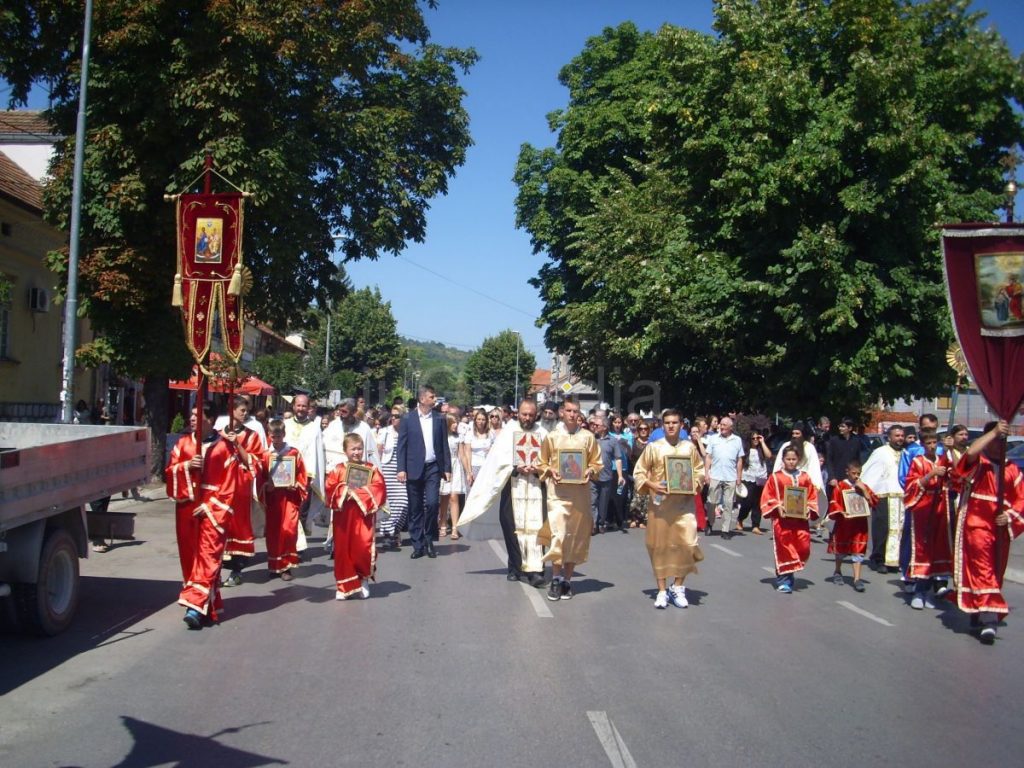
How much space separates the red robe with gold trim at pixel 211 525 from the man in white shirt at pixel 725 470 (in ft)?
30.9

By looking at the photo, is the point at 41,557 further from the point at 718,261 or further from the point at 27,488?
the point at 718,261

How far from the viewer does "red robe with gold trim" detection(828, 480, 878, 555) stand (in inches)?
434

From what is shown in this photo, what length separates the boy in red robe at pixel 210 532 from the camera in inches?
314

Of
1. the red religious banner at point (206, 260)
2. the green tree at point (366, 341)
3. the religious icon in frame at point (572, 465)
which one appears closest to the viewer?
the red religious banner at point (206, 260)

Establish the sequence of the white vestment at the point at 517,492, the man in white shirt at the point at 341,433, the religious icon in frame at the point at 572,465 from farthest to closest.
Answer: the man in white shirt at the point at 341,433, the white vestment at the point at 517,492, the religious icon in frame at the point at 572,465

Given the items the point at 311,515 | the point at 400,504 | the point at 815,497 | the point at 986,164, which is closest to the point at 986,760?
the point at 815,497

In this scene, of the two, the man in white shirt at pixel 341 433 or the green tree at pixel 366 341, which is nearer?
the man in white shirt at pixel 341 433

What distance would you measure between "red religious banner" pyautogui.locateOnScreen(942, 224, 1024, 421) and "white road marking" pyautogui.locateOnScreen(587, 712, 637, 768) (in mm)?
4881

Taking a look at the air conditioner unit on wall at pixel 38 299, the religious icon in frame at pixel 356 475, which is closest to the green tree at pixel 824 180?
the religious icon in frame at pixel 356 475

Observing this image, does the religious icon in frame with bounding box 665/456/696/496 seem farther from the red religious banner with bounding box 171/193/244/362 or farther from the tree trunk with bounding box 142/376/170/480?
the tree trunk with bounding box 142/376/170/480

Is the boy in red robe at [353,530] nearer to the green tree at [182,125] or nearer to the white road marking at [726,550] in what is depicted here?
the white road marking at [726,550]

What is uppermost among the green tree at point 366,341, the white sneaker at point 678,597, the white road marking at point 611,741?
the green tree at point 366,341

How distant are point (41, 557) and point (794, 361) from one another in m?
16.3

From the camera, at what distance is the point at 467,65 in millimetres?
25812
